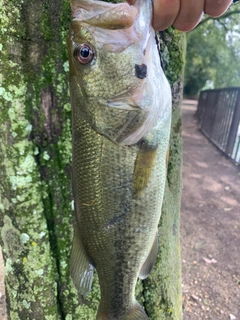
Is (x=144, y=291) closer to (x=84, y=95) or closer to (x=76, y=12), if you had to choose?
(x=84, y=95)

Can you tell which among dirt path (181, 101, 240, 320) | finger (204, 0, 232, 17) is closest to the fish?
finger (204, 0, 232, 17)

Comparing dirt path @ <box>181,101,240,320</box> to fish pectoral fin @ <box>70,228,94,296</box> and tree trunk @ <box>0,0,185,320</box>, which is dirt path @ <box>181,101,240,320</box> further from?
fish pectoral fin @ <box>70,228,94,296</box>

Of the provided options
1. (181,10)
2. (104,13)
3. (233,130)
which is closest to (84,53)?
(104,13)

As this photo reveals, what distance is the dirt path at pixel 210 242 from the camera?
15.3 feet

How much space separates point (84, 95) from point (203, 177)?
8.05 m

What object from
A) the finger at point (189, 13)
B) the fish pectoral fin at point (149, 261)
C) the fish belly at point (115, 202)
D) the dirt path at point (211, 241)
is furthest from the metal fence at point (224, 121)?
the finger at point (189, 13)

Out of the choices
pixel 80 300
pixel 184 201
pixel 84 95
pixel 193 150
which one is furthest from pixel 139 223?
pixel 193 150

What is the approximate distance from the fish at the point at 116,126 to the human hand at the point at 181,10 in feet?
0.16

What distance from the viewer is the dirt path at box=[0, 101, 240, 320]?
4668 millimetres

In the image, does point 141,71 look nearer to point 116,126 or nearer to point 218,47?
point 116,126

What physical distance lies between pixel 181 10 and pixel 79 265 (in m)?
1.30

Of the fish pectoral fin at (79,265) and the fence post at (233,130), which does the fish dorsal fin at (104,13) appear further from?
the fence post at (233,130)

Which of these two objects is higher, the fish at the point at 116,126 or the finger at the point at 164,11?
the finger at the point at 164,11

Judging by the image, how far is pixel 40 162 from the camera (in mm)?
2355
